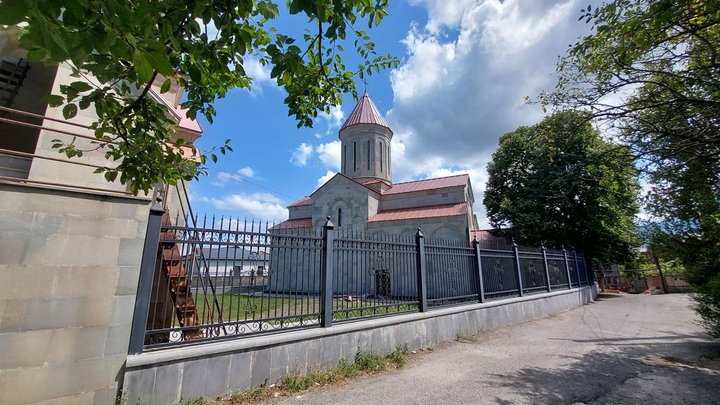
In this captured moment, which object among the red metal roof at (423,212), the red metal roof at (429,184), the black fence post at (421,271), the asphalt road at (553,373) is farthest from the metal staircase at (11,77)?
the red metal roof at (429,184)

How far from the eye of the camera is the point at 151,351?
384 cm

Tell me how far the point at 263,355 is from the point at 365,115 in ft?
87.7

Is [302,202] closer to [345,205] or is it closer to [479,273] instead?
[345,205]

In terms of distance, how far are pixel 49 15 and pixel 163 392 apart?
388 cm

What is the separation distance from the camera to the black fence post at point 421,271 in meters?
7.41

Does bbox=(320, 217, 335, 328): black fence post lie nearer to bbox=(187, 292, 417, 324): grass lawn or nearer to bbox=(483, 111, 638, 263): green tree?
bbox=(187, 292, 417, 324): grass lawn

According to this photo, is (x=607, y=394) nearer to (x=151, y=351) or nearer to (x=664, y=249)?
(x=664, y=249)

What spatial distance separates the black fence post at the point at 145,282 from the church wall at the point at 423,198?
70.5 feet

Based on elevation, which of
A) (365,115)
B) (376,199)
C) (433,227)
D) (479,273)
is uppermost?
(365,115)

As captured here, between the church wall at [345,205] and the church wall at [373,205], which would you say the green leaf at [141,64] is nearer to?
the church wall at [345,205]

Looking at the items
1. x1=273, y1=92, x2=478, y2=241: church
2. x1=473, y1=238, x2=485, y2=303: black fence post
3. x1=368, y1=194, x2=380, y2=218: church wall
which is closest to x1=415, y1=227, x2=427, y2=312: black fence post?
x1=473, y1=238, x2=485, y2=303: black fence post

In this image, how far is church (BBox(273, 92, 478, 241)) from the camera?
21812mm

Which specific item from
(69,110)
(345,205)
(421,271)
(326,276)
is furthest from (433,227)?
(69,110)

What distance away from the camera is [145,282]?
3908 millimetres
